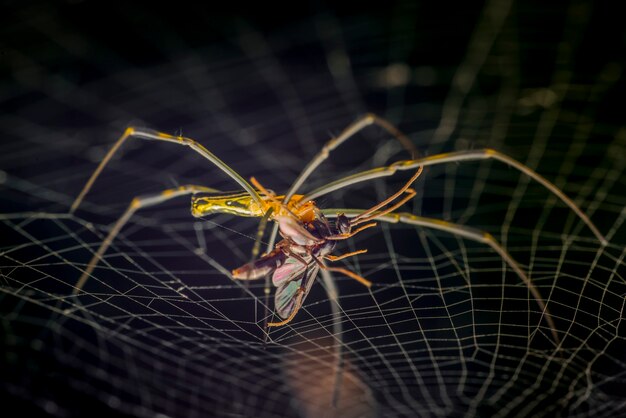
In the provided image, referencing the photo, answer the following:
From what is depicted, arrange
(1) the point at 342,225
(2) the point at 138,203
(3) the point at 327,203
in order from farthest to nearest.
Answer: (3) the point at 327,203
(1) the point at 342,225
(2) the point at 138,203

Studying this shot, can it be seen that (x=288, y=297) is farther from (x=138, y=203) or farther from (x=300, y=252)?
(x=138, y=203)

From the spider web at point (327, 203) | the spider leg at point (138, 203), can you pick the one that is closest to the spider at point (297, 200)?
the spider leg at point (138, 203)

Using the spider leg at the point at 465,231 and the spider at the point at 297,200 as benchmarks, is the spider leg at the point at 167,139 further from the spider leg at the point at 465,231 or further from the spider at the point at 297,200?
the spider leg at the point at 465,231

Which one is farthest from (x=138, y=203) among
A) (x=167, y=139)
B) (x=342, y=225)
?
(x=342, y=225)

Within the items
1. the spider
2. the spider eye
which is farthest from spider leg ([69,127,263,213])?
the spider eye

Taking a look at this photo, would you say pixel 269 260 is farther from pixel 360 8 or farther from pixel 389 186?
pixel 389 186

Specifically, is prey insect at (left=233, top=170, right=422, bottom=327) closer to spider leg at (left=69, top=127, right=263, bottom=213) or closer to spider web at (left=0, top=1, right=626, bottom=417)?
spider leg at (left=69, top=127, right=263, bottom=213)

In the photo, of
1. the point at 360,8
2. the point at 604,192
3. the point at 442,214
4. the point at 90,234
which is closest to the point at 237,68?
the point at 360,8

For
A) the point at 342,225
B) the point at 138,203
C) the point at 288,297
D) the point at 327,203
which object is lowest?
the point at 288,297

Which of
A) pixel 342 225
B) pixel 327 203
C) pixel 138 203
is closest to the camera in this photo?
pixel 138 203
